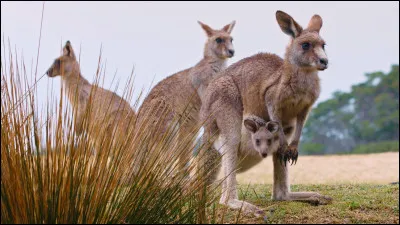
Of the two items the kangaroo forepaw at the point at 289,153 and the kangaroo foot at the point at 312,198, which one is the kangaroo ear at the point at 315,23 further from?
the kangaroo foot at the point at 312,198

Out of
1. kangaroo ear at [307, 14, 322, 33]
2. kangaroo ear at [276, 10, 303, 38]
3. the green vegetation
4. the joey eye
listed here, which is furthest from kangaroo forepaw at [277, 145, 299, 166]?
the green vegetation

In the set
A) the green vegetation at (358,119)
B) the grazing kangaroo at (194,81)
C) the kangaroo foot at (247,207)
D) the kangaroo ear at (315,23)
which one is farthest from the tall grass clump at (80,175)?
the green vegetation at (358,119)

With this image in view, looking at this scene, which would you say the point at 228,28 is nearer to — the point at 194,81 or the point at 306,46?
the point at 194,81

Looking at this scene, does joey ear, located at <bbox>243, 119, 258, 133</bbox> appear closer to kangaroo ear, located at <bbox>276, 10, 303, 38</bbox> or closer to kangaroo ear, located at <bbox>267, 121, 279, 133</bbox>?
kangaroo ear, located at <bbox>267, 121, 279, 133</bbox>

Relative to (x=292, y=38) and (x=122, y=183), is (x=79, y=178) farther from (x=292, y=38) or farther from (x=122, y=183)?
(x=292, y=38)

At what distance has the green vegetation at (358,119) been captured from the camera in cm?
3334

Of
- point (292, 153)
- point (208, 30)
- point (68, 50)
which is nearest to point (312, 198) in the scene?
point (292, 153)

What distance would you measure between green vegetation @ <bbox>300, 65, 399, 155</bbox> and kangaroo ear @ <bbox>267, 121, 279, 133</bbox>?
26950 mm

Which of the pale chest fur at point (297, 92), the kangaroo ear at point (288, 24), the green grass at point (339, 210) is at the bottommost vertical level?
the green grass at point (339, 210)

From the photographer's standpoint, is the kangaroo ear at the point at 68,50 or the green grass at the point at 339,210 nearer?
the green grass at the point at 339,210

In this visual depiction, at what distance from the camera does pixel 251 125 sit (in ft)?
20.8

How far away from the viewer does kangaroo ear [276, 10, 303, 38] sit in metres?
6.45

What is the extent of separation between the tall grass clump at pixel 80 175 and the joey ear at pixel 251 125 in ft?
5.29

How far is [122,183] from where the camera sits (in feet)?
14.7
